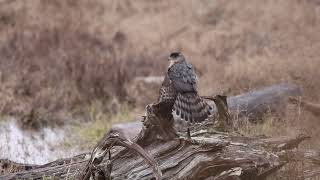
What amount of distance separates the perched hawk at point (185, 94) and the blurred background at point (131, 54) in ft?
3.87

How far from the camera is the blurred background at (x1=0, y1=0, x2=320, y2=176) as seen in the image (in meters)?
9.93

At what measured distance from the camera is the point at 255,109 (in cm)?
816

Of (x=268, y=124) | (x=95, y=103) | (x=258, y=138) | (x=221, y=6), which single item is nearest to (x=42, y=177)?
(x=258, y=138)

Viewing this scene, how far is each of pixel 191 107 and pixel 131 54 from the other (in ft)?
23.8

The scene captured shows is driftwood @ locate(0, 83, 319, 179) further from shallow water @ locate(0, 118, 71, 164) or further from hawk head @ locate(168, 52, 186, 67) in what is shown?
shallow water @ locate(0, 118, 71, 164)

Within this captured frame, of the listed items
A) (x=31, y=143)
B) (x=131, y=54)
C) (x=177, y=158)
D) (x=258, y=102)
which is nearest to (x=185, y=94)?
(x=177, y=158)

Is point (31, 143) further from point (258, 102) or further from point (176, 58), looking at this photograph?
point (176, 58)

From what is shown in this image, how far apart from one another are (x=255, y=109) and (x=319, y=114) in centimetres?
123

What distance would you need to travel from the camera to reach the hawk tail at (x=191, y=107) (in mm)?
5945

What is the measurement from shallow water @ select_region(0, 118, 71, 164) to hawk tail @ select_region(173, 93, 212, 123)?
2533 mm

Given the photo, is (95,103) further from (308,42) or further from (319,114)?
(319,114)

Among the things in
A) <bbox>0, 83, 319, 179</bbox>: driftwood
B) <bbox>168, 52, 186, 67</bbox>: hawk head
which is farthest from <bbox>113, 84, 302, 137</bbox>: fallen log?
<bbox>0, 83, 319, 179</bbox>: driftwood

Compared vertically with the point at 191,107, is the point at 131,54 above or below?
above

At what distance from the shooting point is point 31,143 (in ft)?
30.3
